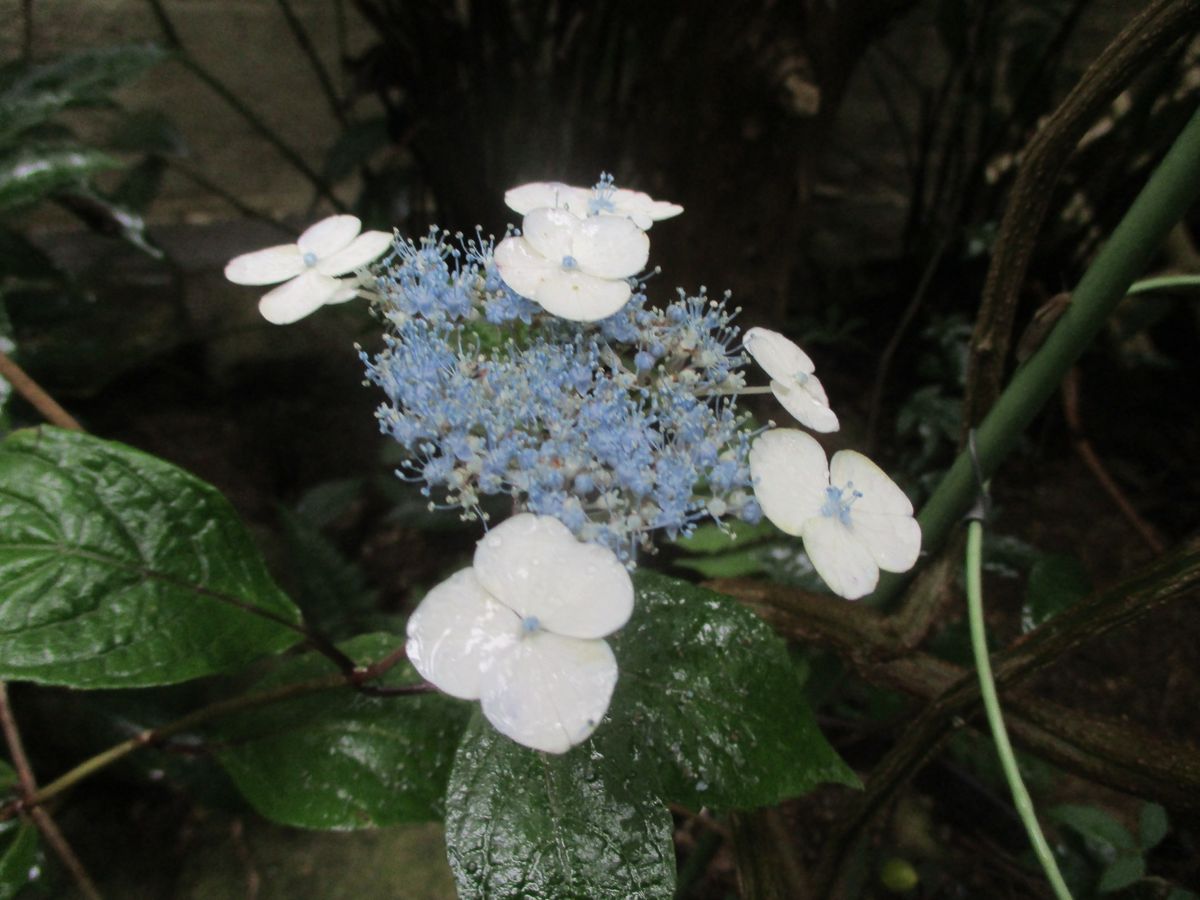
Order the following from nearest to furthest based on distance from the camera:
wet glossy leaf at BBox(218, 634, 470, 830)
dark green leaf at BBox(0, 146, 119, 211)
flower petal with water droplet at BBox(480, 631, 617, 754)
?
1. flower petal with water droplet at BBox(480, 631, 617, 754)
2. wet glossy leaf at BBox(218, 634, 470, 830)
3. dark green leaf at BBox(0, 146, 119, 211)

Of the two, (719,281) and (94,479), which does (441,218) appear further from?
(94,479)

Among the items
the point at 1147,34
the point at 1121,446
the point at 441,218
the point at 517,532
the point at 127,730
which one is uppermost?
the point at 1147,34

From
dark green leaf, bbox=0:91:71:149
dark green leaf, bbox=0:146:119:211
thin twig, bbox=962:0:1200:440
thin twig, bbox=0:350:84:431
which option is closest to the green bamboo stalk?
thin twig, bbox=962:0:1200:440

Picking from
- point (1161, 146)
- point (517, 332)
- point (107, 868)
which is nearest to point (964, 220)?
point (1161, 146)

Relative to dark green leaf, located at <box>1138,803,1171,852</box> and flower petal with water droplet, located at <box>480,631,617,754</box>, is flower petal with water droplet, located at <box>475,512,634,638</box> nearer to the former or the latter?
flower petal with water droplet, located at <box>480,631,617,754</box>

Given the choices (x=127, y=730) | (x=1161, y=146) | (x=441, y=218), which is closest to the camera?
(x=127, y=730)

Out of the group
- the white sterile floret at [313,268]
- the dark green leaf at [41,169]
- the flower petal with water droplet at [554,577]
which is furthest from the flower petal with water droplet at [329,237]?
the dark green leaf at [41,169]
